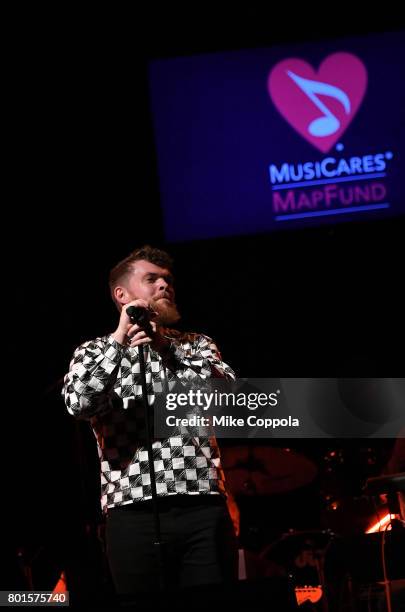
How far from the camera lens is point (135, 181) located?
4.91 m

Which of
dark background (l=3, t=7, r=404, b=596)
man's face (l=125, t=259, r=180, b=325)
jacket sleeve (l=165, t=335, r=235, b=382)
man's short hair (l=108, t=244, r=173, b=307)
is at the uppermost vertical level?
dark background (l=3, t=7, r=404, b=596)

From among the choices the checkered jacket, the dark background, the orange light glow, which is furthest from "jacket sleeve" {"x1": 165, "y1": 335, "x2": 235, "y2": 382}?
the dark background

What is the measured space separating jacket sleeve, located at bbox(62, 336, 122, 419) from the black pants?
0.32 metres

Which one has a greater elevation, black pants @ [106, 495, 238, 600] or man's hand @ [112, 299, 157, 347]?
man's hand @ [112, 299, 157, 347]

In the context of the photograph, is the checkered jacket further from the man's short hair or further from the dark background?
A: the dark background

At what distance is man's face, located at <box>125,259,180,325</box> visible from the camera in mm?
2736

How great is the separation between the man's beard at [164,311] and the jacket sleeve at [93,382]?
0.21 meters

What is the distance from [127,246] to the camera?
4.88m

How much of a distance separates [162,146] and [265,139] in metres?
0.59

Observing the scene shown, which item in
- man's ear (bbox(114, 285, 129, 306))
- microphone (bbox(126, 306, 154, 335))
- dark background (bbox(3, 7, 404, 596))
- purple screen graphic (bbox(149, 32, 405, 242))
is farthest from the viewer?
dark background (bbox(3, 7, 404, 596))

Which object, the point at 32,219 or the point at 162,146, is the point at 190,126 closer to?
the point at 162,146

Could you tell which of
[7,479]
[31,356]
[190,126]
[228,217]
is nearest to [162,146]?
[190,126]

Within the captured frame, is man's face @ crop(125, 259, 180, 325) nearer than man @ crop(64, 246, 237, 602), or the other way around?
man @ crop(64, 246, 237, 602)

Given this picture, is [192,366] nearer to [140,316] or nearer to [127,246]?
[140,316]
